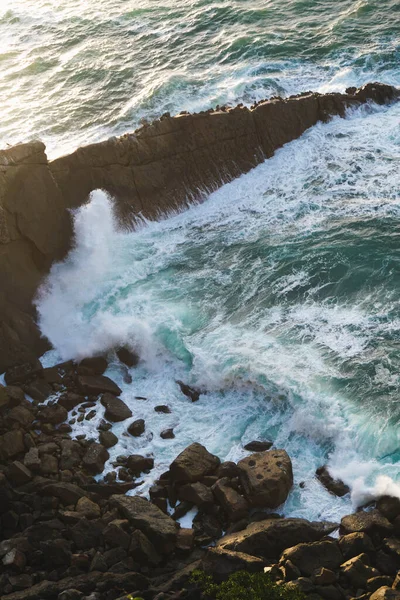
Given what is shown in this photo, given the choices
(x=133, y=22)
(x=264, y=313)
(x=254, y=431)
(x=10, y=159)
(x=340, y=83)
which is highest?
(x=133, y=22)

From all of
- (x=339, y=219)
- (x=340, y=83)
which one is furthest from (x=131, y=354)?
(x=340, y=83)

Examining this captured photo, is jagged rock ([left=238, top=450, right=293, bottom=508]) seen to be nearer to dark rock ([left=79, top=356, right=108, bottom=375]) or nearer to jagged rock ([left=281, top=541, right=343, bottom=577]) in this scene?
jagged rock ([left=281, top=541, right=343, bottom=577])

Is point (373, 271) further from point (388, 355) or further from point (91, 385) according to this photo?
point (91, 385)

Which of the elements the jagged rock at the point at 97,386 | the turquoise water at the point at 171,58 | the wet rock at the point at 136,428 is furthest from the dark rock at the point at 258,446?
the turquoise water at the point at 171,58

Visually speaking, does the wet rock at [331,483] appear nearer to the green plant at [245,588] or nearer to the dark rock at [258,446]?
the dark rock at [258,446]

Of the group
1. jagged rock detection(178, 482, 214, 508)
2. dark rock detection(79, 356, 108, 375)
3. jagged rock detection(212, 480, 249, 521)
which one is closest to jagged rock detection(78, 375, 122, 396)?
dark rock detection(79, 356, 108, 375)

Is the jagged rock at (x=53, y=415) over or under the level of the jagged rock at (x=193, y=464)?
over
